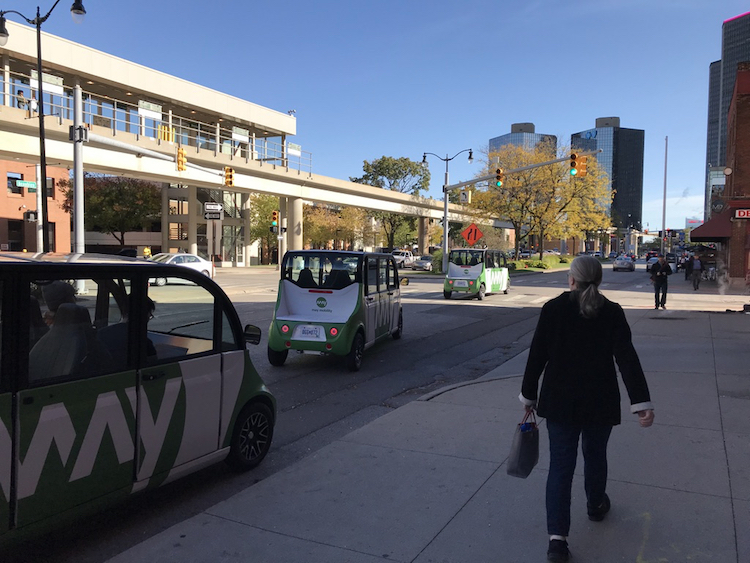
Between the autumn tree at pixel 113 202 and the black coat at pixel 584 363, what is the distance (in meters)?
49.2

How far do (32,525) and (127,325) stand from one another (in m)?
1.27

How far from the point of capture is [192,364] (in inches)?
Answer: 170

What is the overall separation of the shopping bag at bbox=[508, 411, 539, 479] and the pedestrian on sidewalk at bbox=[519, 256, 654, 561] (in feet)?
0.36

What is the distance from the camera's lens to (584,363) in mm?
3371

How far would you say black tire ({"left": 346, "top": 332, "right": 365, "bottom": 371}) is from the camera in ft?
30.3

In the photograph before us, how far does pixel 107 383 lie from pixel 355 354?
19.2ft

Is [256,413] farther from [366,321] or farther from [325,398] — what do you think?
[366,321]

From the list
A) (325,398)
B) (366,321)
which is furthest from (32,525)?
(366,321)

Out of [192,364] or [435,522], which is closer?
[435,522]

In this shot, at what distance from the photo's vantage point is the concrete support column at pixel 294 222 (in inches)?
1689

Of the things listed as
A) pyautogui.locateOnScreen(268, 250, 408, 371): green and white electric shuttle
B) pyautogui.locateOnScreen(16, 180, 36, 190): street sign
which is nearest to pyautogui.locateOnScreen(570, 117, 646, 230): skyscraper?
pyautogui.locateOnScreen(16, 180, 36, 190): street sign

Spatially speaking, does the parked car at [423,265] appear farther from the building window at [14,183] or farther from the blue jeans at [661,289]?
the building window at [14,183]

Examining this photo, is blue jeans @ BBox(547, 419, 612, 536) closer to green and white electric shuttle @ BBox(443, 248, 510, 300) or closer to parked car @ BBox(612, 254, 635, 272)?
green and white electric shuttle @ BBox(443, 248, 510, 300)

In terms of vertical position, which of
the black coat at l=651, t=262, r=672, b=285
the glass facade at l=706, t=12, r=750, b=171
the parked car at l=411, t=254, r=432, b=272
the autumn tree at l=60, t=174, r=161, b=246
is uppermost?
the glass facade at l=706, t=12, r=750, b=171
